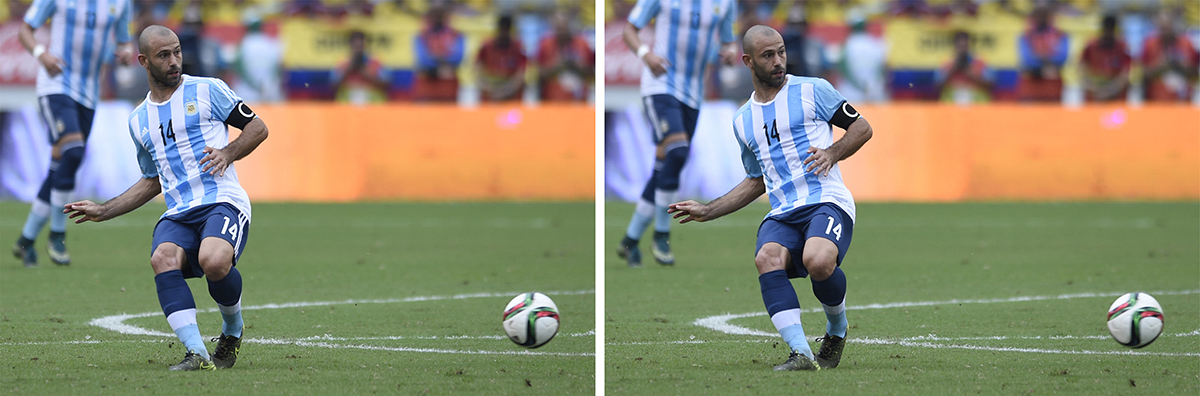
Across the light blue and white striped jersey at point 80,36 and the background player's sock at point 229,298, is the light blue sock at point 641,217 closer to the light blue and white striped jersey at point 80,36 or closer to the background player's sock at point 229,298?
the light blue and white striped jersey at point 80,36

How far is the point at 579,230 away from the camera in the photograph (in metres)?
13.7

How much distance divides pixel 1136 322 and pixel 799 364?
1345 mm

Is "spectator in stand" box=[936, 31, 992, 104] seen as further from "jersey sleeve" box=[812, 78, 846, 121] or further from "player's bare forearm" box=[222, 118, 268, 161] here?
"player's bare forearm" box=[222, 118, 268, 161]

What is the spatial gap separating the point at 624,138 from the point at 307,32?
800cm

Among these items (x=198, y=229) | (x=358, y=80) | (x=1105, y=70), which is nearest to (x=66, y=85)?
(x=198, y=229)

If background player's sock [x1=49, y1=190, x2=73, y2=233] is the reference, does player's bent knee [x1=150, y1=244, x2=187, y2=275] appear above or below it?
above

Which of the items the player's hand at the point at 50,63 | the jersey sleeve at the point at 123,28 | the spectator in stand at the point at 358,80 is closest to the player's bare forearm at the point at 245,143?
the player's hand at the point at 50,63

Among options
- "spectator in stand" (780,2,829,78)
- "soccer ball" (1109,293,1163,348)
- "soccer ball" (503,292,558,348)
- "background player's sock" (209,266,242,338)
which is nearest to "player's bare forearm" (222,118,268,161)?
"background player's sock" (209,266,242,338)

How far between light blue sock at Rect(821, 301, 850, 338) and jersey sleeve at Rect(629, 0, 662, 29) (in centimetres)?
467

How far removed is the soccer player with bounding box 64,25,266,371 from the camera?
529cm

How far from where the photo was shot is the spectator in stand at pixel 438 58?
18.9 meters

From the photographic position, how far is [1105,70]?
1872 cm

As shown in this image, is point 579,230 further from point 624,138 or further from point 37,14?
point 37,14

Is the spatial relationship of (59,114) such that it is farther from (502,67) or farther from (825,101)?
(502,67)
